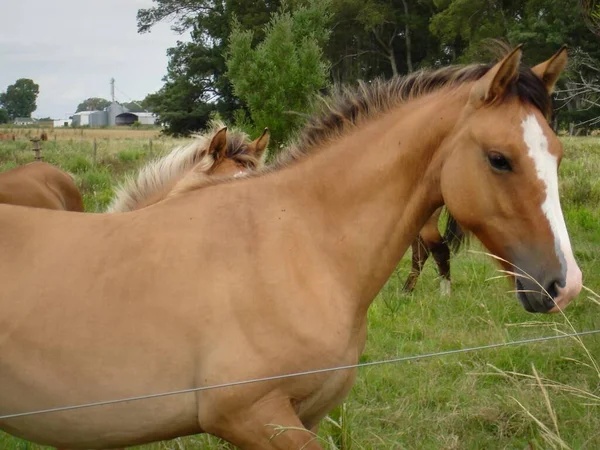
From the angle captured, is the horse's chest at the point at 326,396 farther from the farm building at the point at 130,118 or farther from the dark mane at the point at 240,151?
the farm building at the point at 130,118

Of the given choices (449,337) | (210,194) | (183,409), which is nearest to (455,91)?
(210,194)

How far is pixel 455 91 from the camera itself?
2539mm

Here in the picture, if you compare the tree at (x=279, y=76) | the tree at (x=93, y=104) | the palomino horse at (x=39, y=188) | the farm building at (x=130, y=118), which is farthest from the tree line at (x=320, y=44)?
the tree at (x=93, y=104)

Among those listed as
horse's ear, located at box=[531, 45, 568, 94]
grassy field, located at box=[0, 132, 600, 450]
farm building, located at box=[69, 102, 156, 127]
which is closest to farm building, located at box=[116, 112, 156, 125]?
farm building, located at box=[69, 102, 156, 127]

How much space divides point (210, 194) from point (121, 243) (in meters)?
0.39

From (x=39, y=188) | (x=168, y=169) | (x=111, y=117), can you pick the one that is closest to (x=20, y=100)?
(x=111, y=117)

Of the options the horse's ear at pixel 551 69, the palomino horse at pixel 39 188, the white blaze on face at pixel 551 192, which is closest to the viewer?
the white blaze on face at pixel 551 192

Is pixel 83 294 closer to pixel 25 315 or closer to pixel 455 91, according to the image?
pixel 25 315

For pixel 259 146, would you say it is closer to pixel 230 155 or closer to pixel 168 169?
pixel 230 155

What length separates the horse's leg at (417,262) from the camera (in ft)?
22.7

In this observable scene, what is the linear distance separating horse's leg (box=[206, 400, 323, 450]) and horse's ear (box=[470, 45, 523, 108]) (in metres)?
1.28

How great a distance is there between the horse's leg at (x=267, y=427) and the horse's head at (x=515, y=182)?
2.98 ft

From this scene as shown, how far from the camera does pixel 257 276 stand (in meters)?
2.31

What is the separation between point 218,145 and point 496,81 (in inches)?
116
